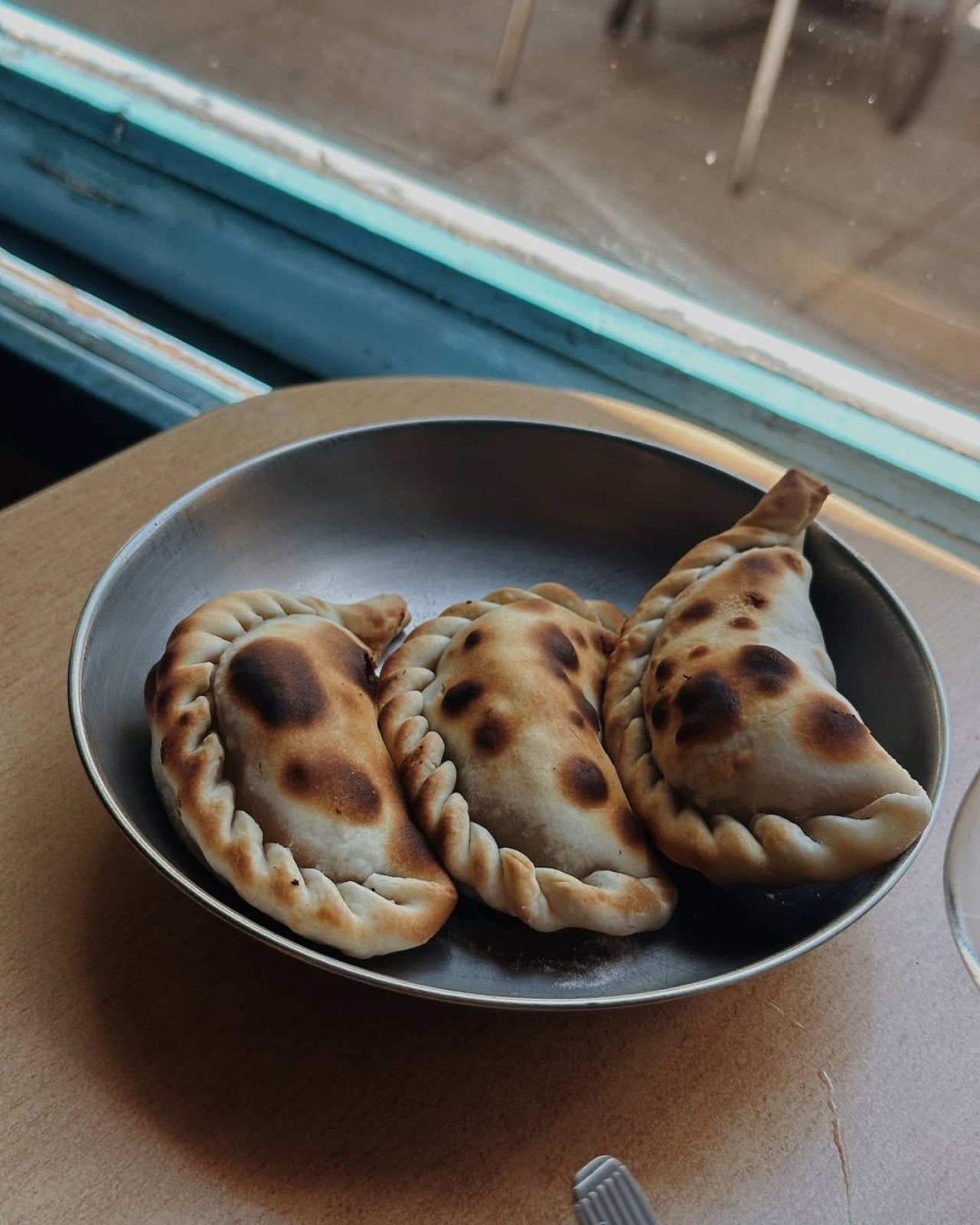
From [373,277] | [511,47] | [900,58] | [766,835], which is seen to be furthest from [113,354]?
[766,835]

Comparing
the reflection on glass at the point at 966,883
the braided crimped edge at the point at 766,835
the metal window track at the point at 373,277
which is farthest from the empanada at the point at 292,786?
the metal window track at the point at 373,277

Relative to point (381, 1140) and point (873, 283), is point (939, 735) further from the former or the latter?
point (873, 283)

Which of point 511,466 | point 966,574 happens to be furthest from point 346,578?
point 966,574

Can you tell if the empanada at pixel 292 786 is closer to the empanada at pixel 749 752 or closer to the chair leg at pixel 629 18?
the empanada at pixel 749 752

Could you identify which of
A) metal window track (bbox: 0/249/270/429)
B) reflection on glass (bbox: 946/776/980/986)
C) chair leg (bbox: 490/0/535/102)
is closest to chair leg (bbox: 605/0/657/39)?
chair leg (bbox: 490/0/535/102)

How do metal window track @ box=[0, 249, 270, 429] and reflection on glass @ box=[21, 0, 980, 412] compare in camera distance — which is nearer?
reflection on glass @ box=[21, 0, 980, 412]

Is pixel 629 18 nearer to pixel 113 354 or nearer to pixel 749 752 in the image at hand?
pixel 113 354

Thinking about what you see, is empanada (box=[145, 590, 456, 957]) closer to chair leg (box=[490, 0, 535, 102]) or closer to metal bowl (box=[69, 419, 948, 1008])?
metal bowl (box=[69, 419, 948, 1008])
